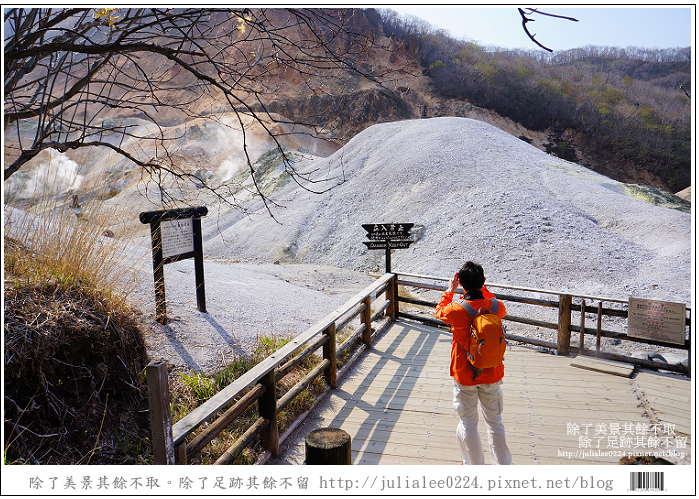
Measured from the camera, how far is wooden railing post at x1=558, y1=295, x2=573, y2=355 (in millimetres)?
4785

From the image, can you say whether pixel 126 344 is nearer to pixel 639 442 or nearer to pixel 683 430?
pixel 639 442

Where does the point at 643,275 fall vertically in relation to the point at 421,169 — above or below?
below

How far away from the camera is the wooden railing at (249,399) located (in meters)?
1.99

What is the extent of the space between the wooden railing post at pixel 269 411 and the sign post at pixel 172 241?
73.8 inches

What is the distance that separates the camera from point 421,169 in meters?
16.4

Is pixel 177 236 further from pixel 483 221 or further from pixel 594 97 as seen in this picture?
pixel 594 97

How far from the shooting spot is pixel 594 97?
32469 millimetres

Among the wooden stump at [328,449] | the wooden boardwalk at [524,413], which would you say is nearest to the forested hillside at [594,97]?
the wooden boardwalk at [524,413]

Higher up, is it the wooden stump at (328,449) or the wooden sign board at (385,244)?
the wooden sign board at (385,244)

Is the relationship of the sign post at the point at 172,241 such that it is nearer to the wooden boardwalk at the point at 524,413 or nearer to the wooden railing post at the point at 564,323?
the wooden boardwalk at the point at 524,413

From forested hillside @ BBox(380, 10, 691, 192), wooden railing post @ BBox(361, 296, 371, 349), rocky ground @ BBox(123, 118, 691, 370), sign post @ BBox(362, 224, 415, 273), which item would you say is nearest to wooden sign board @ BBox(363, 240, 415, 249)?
sign post @ BBox(362, 224, 415, 273)

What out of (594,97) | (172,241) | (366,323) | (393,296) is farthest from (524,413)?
(594,97)

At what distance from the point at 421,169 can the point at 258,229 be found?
6123mm
